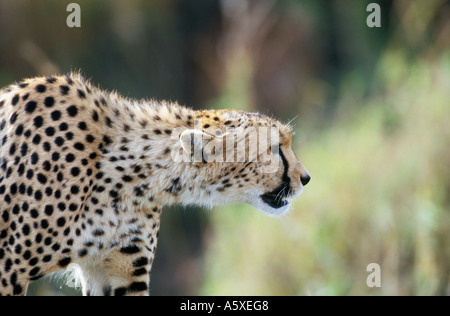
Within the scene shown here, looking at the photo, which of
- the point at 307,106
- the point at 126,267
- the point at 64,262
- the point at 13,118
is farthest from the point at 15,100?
the point at 307,106

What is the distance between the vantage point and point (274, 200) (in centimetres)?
291

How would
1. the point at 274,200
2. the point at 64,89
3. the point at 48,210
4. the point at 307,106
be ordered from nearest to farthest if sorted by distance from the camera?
the point at 48,210, the point at 64,89, the point at 274,200, the point at 307,106

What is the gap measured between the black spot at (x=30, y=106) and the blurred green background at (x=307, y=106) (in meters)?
1.00

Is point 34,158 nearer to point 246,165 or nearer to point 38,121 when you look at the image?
point 38,121

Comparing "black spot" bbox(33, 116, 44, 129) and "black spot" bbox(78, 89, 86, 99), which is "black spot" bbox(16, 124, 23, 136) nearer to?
"black spot" bbox(33, 116, 44, 129)

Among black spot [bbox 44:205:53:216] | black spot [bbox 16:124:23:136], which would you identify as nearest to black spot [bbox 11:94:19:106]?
black spot [bbox 16:124:23:136]

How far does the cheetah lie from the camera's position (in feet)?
8.55

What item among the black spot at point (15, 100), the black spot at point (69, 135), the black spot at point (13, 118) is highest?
the black spot at point (15, 100)

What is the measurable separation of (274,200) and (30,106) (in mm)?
1023

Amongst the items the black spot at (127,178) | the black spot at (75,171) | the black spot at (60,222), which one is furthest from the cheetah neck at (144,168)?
the black spot at (60,222)

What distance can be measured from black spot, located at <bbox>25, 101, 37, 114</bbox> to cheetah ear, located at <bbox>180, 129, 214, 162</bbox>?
1.90ft

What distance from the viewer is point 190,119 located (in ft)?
9.50

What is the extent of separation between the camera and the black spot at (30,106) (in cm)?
274

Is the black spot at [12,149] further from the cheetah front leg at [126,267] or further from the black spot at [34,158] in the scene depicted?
the cheetah front leg at [126,267]
